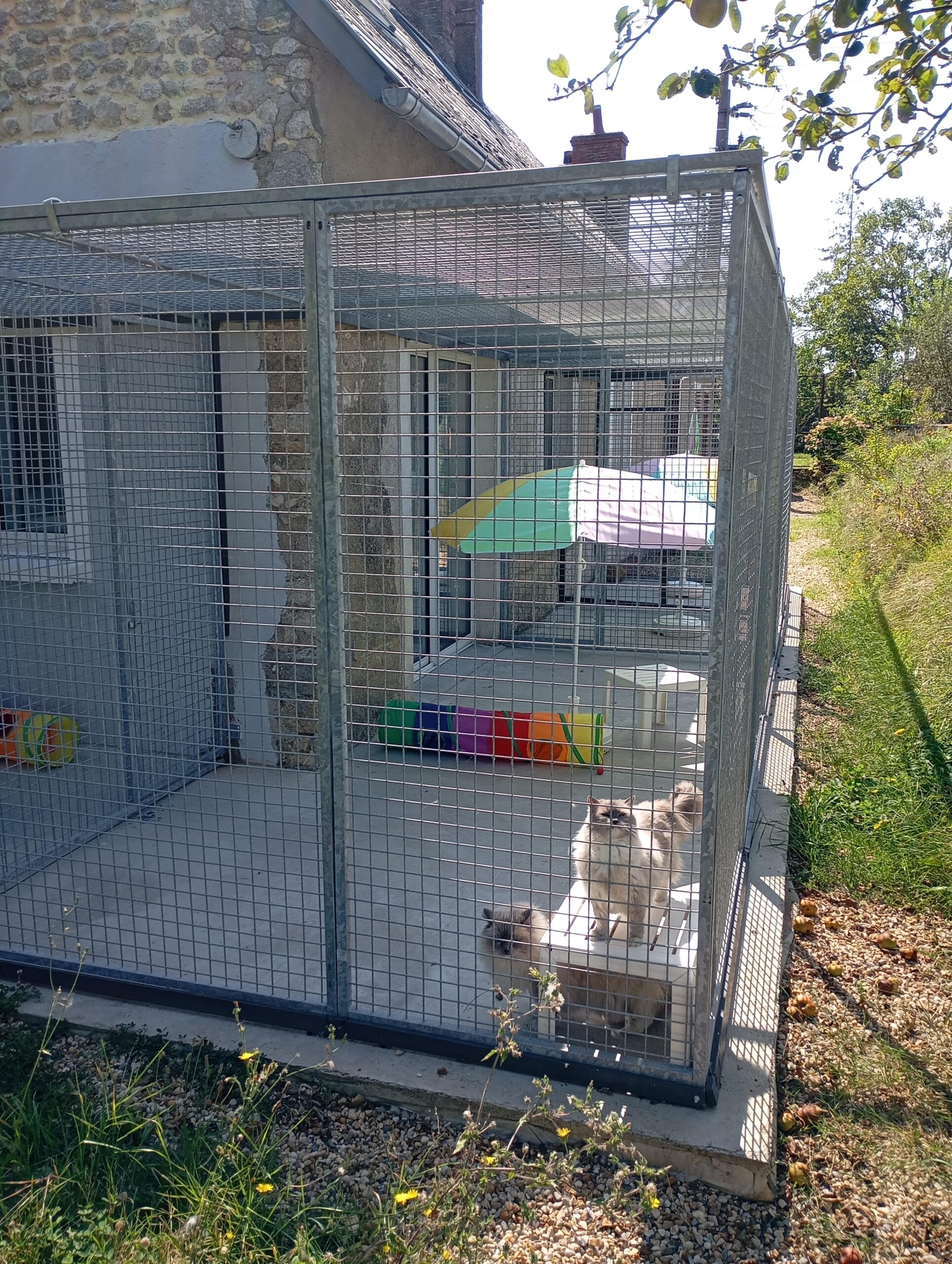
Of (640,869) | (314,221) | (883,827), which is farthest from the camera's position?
(883,827)

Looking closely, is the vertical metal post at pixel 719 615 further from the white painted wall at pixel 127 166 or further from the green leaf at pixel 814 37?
the white painted wall at pixel 127 166

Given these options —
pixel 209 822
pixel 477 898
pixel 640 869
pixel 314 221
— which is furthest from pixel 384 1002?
pixel 314 221

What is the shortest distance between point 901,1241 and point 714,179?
118 inches

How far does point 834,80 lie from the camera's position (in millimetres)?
4117

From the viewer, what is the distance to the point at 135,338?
18.9 feet

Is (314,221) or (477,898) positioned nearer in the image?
(314,221)

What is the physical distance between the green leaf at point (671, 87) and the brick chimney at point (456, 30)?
10.4 meters

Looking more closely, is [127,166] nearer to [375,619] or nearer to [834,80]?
[375,619]

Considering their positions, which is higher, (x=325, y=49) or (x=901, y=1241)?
(x=325, y=49)

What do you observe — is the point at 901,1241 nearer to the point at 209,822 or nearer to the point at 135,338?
the point at 209,822

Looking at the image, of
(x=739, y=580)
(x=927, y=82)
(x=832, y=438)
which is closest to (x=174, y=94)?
(x=927, y=82)

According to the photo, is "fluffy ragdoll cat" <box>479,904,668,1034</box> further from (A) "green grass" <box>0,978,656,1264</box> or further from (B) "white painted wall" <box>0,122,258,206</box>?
(B) "white painted wall" <box>0,122,258,206</box>

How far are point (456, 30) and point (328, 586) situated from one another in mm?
12883

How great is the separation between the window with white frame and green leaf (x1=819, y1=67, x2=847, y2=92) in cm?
373
